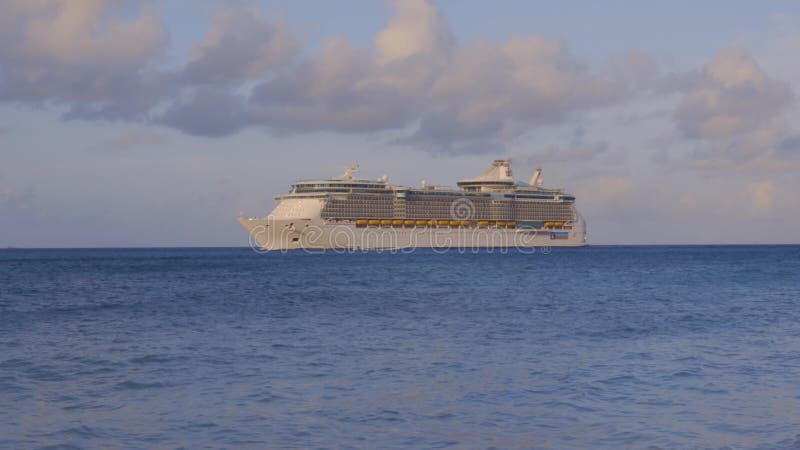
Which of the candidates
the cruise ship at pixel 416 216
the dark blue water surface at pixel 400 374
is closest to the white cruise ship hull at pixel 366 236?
the cruise ship at pixel 416 216

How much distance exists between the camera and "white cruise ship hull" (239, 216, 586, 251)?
99.6 metres

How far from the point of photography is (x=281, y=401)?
44.5ft

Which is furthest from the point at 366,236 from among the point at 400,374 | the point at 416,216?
the point at 400,374

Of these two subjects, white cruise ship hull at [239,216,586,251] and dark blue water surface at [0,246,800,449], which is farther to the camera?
white cruise ship hull at [239,216,586,251]

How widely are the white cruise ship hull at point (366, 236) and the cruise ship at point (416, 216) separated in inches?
4.9

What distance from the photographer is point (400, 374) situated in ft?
53.3

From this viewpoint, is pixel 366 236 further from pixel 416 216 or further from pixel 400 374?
pixel 400 374

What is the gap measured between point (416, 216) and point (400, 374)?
3603 inches

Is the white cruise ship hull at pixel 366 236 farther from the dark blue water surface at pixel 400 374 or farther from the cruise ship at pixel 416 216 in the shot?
the dark blue water surface at pixel 400 374

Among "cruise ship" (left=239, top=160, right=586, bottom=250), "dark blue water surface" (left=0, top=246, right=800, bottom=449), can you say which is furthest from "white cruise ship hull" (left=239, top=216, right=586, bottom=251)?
"dark blue water surface" (left=0, top=246, right=800, bottom=449)

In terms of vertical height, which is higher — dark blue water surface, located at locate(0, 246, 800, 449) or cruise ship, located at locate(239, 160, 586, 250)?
cruise ship, located at locate(239, 160, 586, 250)

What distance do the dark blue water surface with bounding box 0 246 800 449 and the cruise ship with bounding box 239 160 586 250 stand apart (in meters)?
66.8

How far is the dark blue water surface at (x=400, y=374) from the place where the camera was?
37.7 ft

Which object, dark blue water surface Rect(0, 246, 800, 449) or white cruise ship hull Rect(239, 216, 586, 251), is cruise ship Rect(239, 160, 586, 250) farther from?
dark blue water surface Rect(0, 246, 800, 449)
